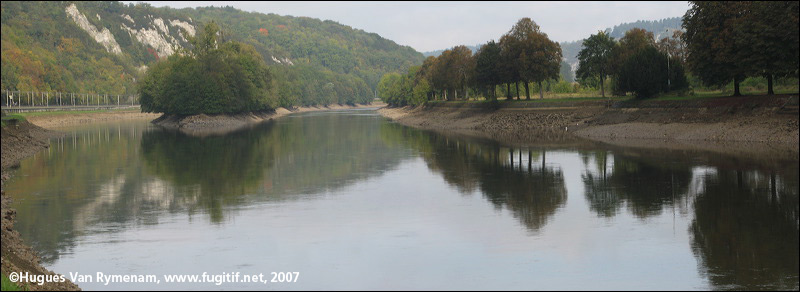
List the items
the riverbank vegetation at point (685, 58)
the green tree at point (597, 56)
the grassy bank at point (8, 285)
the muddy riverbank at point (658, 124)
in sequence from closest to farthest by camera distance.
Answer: the grassy bank at point (8, 285) → the muddy riverbank at point (658, 124) → the riverbank vegetation at point (685, 58) → the green tree at point (597, 56)

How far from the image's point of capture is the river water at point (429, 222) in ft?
81.5

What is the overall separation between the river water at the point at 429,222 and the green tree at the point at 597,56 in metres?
51.9

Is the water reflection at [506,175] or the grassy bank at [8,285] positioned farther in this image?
the water reflection at [506,175]

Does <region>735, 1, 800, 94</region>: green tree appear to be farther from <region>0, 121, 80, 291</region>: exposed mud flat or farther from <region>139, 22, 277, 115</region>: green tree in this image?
<region>139, 22, 277, 115</region>: green tree

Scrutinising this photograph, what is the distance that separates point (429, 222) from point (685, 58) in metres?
73.5

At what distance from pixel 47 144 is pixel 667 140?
68824 millimetres

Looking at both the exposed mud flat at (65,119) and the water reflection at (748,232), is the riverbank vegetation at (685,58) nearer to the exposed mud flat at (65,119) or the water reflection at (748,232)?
the water reflection at (748,232)

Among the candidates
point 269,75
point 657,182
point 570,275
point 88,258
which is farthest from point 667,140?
point 269,75

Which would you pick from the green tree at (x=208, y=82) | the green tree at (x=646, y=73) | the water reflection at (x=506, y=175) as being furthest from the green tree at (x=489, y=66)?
the green tree at (x=208, y=82)

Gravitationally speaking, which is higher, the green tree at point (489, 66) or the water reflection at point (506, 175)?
the green tree at point (489, 66)

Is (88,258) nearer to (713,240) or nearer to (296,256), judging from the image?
(296,256)

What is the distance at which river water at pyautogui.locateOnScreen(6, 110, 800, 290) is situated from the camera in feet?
81.5

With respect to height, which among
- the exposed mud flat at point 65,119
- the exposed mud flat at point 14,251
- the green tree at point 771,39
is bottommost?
the exposed mud flat at point 14,251

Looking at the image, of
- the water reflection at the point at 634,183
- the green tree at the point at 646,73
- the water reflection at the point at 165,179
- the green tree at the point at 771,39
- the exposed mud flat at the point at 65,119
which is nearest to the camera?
the water reflection at the point at 165,179
